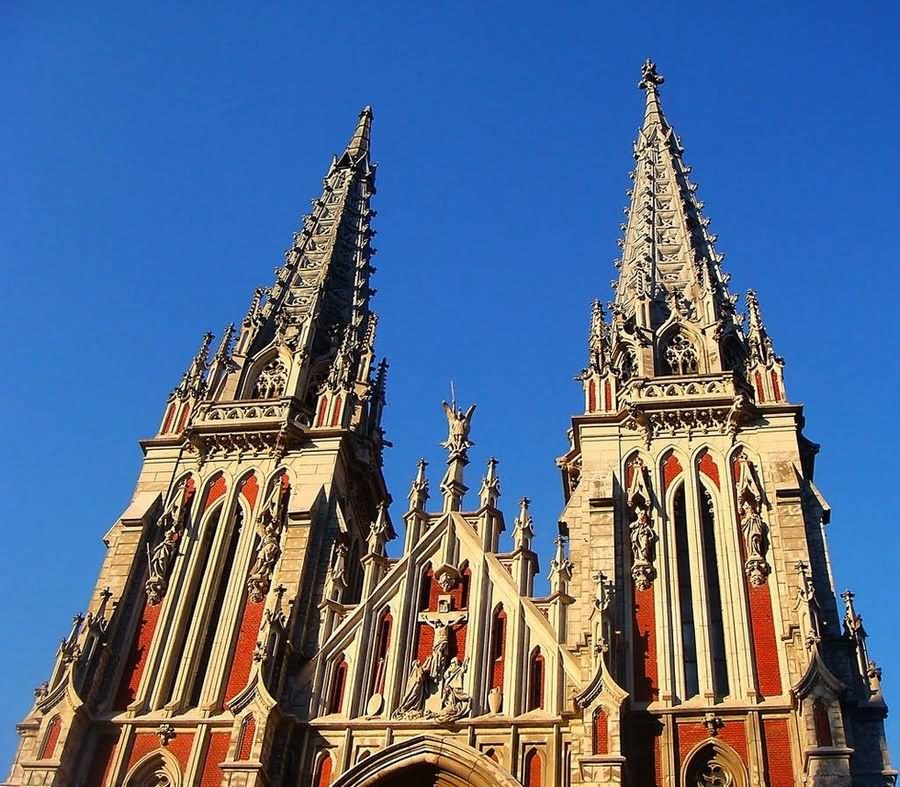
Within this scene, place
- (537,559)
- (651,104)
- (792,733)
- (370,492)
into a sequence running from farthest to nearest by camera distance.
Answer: (651,104)
(370,492)
(537,559)
(792,733)

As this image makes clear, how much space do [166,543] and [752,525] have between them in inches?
496

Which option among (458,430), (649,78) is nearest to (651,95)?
(649,78)

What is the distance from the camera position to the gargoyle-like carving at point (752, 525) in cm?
2214

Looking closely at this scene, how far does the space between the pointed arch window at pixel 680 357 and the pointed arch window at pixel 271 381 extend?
974 cm

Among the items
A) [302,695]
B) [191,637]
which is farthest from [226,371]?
[302,695]

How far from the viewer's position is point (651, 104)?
1625 inches

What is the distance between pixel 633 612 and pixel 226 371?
519 inches

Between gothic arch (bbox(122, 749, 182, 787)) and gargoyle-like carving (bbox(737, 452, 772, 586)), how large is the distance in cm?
1166

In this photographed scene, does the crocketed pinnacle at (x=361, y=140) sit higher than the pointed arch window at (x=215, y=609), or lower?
higher

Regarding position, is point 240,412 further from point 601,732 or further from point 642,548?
point 601,732

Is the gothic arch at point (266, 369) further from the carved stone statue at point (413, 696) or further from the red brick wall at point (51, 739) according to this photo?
the red brick wall at point (51, 739)

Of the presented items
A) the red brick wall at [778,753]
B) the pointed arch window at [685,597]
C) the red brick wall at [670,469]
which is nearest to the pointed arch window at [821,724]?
the red brick wall at [778,753]

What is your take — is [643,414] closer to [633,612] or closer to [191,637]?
[633,612]

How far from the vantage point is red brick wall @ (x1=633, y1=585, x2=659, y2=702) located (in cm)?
2056
